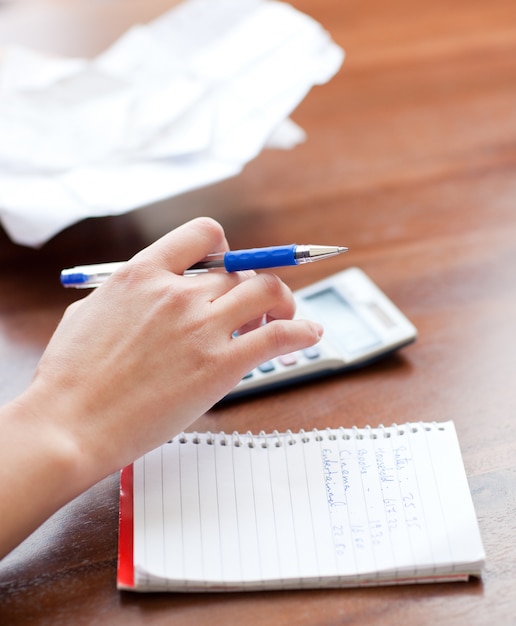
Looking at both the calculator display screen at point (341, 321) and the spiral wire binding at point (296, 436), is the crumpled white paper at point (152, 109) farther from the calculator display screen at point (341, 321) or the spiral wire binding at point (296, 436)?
the spiral wire binding at point (296, 436)

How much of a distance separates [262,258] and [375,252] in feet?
0.68

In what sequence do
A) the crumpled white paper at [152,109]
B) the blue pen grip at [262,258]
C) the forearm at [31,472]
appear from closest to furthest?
the forearm at [31,472] → the blue pen grip at [262,258] → the crumpled white paper at [152,109]

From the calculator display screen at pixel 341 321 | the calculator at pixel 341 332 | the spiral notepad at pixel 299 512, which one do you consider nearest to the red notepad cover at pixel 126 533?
the spiral notepad at pixel 299 512

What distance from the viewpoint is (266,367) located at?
61 centimetres

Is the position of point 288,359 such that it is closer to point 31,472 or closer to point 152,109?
point 31,472

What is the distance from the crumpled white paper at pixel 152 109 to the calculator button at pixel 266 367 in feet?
0.70

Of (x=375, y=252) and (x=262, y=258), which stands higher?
(x=262, y=258)

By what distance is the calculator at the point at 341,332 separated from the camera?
0.61m

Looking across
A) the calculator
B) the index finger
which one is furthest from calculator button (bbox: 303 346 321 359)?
the index finger

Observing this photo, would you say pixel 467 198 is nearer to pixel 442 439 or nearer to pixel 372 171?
pixel 372 171

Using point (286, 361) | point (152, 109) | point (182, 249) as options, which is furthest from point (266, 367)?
point (152, 109)

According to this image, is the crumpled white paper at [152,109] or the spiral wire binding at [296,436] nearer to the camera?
the spiral wire binding at [296,436]

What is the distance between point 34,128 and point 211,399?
0.43 meters

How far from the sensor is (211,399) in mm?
→ 529
